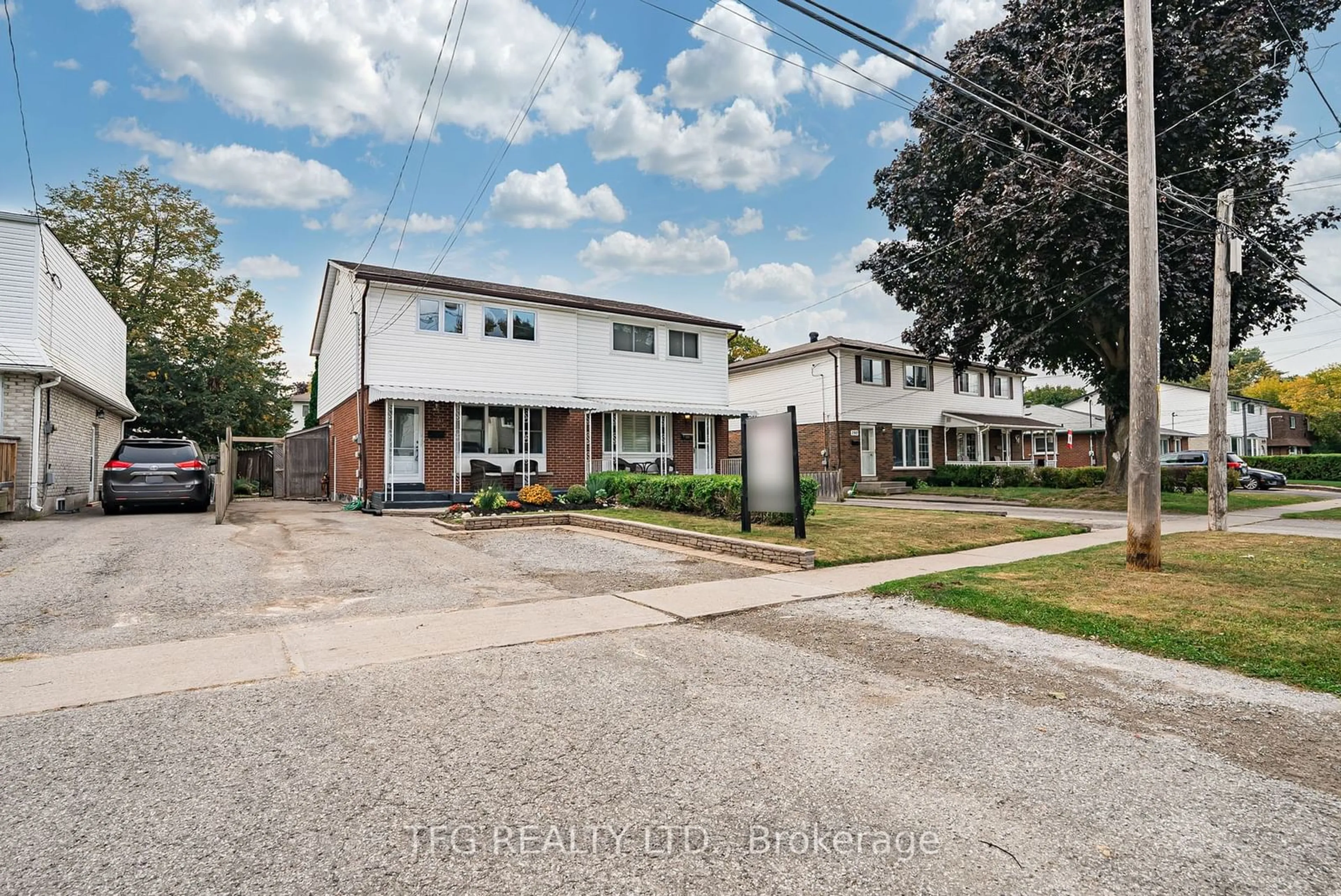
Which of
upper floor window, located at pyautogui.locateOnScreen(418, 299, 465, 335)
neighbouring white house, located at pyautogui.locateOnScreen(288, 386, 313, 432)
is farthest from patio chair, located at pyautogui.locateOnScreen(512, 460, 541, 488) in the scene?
neighbouring white house, located at pyautogui.locateOnScreen(288, 386, 313, 432)

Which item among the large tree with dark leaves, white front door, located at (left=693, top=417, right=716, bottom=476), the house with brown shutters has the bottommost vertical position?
white front door, located at (left=693, top=417, right=716, bottom=476)

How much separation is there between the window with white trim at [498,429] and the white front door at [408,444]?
1.16 meters

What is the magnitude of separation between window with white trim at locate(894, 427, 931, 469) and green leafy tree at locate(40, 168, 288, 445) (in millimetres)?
29157

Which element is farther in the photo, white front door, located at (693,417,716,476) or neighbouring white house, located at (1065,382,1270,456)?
neighbouring white house, located at (1065,382,1270,456)

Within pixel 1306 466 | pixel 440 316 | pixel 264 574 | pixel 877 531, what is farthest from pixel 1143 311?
pixel 1306 466

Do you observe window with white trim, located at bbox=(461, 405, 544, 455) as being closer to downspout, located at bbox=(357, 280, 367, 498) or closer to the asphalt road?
downspout, located at bbox=(357, 280, 367, 498)

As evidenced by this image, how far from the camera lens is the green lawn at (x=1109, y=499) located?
19781 millimetres

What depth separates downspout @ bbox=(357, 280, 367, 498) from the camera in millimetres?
17797

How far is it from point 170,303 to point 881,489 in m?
34.9

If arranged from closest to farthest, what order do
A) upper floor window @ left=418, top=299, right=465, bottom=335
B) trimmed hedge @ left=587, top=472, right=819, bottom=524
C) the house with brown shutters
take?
trimmed hedge @ left=587, top=472, right=819, bottom=524 → upper floor window @ left=418, top=299, right=465, bottom=335 → the house with brown shutters

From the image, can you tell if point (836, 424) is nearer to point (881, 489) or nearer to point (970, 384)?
point (881, 489)

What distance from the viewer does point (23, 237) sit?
47.9ft

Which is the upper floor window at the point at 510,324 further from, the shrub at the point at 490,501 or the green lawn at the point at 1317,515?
the green lawn at the point at 1317,515

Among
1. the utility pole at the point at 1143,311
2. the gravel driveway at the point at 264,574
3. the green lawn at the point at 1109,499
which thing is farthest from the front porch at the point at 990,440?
the gravel driveway at the point at 264,574
